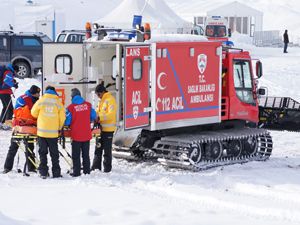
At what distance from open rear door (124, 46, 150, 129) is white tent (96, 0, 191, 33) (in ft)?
100

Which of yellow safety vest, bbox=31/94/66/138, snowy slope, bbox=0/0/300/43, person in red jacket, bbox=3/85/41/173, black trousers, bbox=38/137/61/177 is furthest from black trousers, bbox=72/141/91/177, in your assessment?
snowy slope, bbox=0/0/300/43

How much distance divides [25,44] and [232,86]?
16.1 m

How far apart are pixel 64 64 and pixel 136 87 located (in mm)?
1885

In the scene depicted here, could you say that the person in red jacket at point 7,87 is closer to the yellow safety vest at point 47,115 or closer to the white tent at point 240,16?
the yellow safety vest at point 47,115

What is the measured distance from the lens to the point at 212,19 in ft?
128

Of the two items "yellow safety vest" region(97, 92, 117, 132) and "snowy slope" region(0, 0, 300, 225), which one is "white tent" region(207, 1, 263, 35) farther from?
"yellow safety vest" region(97, 92, 117, 132)

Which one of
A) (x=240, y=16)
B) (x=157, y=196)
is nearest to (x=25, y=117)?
(x=157, y=196)

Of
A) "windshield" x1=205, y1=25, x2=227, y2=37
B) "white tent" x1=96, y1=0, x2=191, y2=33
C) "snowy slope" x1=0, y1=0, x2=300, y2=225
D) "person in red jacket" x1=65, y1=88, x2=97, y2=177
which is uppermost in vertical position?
"white tent" x1=96, y1=0, x2=191, y2=33

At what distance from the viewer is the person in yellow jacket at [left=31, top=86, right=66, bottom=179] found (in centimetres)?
1134

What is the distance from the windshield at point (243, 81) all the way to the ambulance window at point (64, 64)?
129 inches

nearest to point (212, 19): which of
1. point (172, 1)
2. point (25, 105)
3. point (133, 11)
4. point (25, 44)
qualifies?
point (133, 11)

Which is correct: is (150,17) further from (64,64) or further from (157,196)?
(157,196)

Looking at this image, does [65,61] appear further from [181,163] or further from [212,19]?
[212,19]

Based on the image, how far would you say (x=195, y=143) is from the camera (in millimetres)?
13062
